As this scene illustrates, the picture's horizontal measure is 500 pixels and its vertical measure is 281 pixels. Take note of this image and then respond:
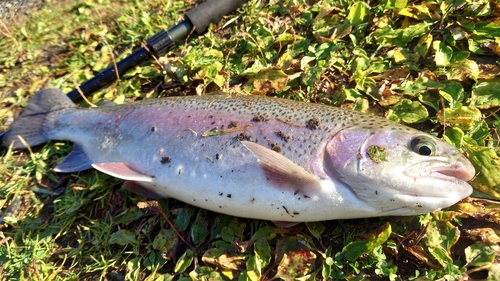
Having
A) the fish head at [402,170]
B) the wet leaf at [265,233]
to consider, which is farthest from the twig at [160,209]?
the fish head at [402,170]

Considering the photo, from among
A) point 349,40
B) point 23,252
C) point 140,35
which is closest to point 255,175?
point 349,40

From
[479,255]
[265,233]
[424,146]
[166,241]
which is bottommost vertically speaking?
[479,255]

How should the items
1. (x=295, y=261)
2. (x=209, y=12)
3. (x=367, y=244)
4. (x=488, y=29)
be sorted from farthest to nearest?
1. (x=209, y=12)
2. (x=488, y=29)
3. (x=295, y=261)
4. (x=367, y=244)

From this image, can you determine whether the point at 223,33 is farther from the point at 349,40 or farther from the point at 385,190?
the point at 385,190

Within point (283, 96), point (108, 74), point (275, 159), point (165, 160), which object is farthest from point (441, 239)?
point (108, 74)

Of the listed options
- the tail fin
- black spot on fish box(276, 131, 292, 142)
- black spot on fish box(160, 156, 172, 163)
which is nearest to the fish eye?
black spot on fish box(276, 131, 292, 142)

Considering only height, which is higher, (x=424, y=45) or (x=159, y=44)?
(x=159, y=44)

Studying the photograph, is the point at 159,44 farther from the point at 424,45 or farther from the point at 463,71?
the point at 463,71

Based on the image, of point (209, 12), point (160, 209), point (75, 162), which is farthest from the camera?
point (209, 12)
